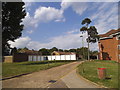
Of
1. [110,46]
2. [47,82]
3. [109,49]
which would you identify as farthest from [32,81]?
[109,49]

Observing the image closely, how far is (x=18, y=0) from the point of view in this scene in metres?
25.7

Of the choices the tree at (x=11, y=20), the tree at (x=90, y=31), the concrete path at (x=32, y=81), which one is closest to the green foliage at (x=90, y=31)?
the tree at (x=90, y=31)

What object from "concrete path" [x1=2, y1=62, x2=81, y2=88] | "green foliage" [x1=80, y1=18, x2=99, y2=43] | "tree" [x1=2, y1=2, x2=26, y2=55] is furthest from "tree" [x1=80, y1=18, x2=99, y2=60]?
"concrete path" [x1=2, y1=62, x2=81, y2=88]

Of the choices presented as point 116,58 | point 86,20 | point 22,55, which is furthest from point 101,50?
point 22,55

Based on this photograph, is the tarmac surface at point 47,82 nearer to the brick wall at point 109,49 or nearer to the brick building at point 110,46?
the brick building at point 110,46

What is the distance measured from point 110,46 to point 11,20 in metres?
31.8

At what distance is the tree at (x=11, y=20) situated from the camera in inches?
955

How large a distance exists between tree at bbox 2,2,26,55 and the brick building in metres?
27.6

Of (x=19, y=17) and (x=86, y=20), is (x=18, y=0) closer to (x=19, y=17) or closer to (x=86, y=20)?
(x=19, y=17)

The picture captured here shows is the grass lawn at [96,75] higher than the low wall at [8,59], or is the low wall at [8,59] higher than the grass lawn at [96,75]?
the grass lawn at [96,75]

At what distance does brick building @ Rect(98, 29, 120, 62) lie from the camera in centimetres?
3654

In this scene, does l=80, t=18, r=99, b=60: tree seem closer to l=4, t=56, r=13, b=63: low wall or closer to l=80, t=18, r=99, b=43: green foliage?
l=80, t=18, r=99, b=43: green foliage

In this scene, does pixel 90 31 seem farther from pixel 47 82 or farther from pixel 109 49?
pixel 47 82

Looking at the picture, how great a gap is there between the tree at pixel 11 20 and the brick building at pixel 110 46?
2757 centimetres
